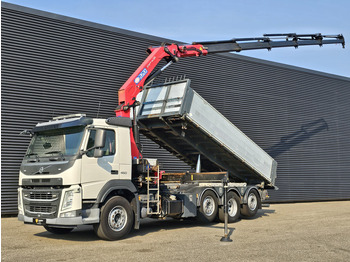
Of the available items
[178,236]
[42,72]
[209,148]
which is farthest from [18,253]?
[42,72]

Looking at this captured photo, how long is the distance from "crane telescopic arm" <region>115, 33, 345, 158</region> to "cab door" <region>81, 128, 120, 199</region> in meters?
0.85

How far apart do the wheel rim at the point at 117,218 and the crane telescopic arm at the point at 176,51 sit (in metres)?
1.59

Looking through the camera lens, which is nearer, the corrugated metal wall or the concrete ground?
the concrete ground

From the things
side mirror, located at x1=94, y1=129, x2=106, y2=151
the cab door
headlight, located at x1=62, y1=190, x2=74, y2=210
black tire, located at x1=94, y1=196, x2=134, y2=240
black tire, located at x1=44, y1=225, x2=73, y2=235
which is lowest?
black tire, located at x1=44, y1=225, x2=73, y2=235

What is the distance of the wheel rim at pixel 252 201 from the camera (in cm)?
1459

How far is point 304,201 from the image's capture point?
25062mm

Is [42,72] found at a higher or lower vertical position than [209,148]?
higher

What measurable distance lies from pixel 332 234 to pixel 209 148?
4944 millimetres

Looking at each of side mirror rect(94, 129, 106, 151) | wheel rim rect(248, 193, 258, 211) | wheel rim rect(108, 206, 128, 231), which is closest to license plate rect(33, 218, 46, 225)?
wheel rim rect(108, 206, 128, 231)

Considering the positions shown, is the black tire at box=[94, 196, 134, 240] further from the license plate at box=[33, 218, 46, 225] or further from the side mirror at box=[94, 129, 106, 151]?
the side mirror at box=[94, 129, 106, 151]

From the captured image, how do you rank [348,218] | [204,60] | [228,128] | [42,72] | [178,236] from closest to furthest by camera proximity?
1. [178,236]
2. [228,128]
3. [348,218]
4. [42,72]
5. [204,60]

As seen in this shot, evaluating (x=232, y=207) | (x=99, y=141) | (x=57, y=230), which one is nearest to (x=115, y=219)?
(x=99, y=141)

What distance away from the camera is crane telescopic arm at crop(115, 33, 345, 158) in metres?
11.3

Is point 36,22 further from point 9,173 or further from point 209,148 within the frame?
point 209,148
